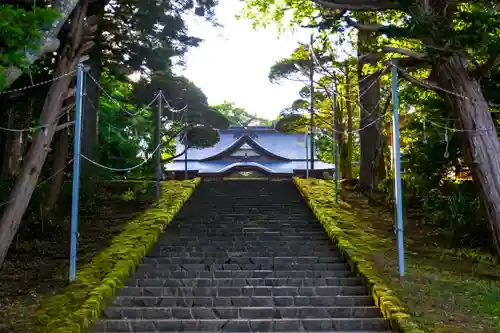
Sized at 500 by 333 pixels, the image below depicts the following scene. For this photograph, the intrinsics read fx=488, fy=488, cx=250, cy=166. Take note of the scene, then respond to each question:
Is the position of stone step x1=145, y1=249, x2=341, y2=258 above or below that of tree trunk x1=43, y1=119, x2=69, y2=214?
below

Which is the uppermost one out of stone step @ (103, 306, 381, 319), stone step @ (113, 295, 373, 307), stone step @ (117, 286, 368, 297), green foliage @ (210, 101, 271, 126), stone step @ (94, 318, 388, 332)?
green foliage @ (210, 101, 271, 126)

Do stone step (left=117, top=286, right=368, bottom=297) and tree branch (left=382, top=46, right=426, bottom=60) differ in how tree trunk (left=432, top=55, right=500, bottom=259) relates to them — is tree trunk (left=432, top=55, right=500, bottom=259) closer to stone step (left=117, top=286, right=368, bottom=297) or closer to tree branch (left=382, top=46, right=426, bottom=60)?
tree branch (left=382, top=46, right=426, bottom=60)

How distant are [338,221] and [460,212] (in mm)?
2335

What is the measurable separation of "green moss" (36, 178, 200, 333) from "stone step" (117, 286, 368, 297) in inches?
16.7

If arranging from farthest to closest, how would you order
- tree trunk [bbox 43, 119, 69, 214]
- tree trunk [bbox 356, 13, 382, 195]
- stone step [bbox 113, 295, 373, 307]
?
tree trunk [bbox 356, 13, 382, 195], tree trunk [bbox 43, 119, 69, 214], stone step [bbox 113, 295, 373, 307]

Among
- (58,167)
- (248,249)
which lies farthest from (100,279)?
(58,167)

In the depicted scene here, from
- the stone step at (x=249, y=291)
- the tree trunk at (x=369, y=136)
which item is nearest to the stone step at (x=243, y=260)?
the stone step at (x=249, y=291)

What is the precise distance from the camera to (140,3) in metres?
11.1

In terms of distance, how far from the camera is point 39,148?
745 centimetres

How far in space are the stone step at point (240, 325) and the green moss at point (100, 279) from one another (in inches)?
13.1

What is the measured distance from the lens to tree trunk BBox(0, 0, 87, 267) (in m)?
7.05

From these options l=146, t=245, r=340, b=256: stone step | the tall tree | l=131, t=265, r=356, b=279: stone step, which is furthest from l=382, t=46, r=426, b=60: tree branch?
l=131, t=265, r=356, b=279: stone step

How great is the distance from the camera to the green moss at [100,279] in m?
5.52

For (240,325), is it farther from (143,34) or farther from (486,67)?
(143,34)
